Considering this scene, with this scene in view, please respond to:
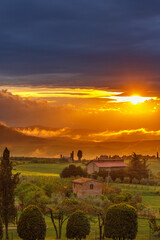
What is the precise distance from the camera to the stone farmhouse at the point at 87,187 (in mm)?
69875

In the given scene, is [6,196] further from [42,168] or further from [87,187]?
[42,168]

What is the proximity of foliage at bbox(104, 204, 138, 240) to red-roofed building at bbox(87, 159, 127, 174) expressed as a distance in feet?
207

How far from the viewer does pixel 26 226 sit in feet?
124

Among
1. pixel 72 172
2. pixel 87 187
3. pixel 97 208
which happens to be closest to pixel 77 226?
pixel 97 208

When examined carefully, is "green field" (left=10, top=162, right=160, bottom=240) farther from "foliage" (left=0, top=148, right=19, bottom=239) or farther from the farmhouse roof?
the farmhouse roof

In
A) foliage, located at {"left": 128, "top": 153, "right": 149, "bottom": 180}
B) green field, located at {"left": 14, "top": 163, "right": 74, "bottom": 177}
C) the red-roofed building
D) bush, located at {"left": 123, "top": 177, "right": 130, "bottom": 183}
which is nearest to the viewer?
bush, located at {"left": 123, "top": 177, "right": 130, "bottom": 183}

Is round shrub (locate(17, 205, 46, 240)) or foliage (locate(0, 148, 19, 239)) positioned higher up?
foliage (locate(0, 148, 19, 239))

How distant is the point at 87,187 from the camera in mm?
70375

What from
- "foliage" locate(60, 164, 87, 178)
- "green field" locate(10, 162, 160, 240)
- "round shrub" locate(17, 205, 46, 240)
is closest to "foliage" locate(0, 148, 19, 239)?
"green field" locate(10, 162, 160, 240)

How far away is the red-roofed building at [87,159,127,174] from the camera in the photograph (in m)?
103

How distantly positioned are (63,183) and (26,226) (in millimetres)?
37810

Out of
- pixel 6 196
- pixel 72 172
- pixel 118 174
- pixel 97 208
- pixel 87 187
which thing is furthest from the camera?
pixel 118 174

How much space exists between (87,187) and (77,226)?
3173 centimetres

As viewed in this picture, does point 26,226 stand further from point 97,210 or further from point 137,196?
point 137,196
